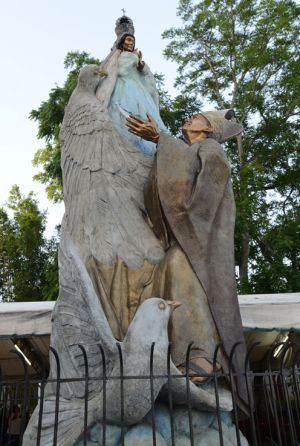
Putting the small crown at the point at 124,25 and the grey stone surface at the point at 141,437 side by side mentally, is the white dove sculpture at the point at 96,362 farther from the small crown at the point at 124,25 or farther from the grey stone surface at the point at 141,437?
the small crown at the point at 124,25

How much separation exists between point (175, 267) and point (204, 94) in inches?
473

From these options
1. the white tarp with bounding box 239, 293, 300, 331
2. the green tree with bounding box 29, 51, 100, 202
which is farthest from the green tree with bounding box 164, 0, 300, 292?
the white tarp with bounding box 239, 293, 300, 331

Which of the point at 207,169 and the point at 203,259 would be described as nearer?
the point at 203,259

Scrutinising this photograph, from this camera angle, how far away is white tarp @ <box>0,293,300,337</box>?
4883mm

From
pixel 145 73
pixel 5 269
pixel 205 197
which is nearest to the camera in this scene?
pixel 205 197

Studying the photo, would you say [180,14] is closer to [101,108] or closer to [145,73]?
[145,73]

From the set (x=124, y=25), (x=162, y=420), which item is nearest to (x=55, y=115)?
(x=124, y=25)

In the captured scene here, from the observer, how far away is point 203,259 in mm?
3092

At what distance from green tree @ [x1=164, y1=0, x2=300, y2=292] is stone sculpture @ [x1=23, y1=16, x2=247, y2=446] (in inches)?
326

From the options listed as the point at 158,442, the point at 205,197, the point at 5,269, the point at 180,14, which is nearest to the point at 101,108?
Result: the point at 205,197

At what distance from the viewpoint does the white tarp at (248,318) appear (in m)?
4.88

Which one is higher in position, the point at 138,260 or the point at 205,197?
the point at 205,197

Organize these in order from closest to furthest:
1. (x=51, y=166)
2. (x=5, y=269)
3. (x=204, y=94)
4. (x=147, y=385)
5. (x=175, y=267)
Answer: (x=147, y=385) → (x=175, y=267) → (x=51, y=166) → (x=204, y=94) → (x=5, y=269)

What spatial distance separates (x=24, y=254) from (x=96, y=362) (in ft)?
42.3
